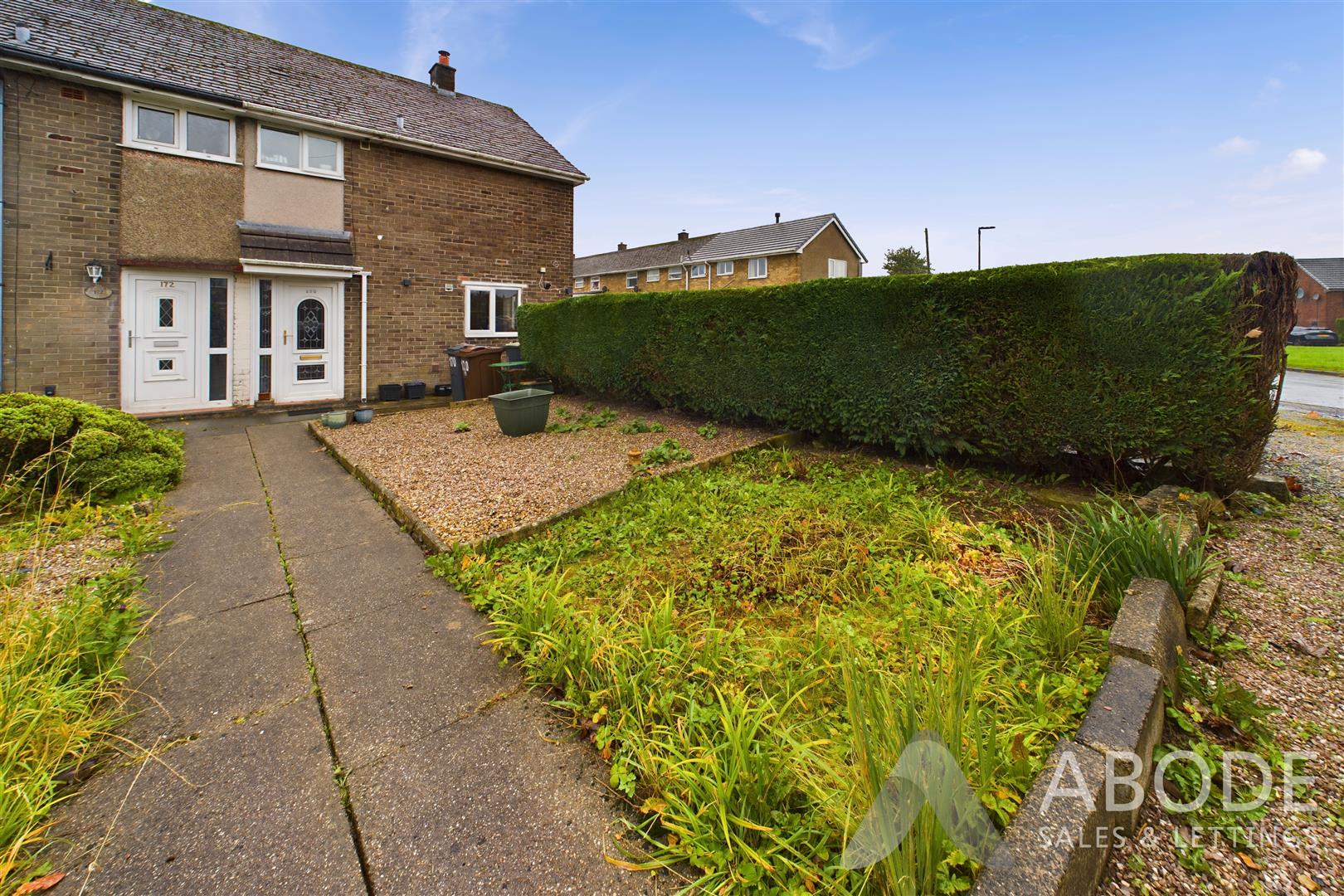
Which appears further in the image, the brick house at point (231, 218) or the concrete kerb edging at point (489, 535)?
the brick house at point (231, 218)

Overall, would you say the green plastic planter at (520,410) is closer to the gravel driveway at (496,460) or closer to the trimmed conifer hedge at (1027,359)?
the gravel driveway at (496,460)

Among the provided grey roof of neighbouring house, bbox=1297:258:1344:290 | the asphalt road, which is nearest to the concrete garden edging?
the asphalt road

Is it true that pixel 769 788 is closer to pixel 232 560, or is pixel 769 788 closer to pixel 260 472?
pixel 232 560

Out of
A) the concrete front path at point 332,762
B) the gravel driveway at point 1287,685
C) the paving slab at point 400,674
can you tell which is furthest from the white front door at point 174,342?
the gravel driveway at point 1287,685

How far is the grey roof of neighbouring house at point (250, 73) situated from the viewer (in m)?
9.70

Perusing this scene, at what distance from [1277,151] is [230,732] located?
1275cm

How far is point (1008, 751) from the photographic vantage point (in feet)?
6.68

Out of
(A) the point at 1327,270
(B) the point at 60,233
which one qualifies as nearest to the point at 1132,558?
(B) the point at 60,233

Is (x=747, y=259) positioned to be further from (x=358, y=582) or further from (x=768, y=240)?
(x=358, y=582)

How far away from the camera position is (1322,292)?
4784cm

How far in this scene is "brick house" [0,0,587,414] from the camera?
9234 millimetres

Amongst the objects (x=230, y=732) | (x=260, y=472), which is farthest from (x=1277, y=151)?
(x=260, y=472)

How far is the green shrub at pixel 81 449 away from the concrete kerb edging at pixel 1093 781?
651cm

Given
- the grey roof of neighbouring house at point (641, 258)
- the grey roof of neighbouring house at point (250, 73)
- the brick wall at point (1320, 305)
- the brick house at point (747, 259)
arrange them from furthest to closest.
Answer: the brick wall at point (1320, 305) → the grey roof of neighbouring house at point (641, 258) → the brick house at point (747, 259) → the grey roof of neighbouring house at point (250, 73)
